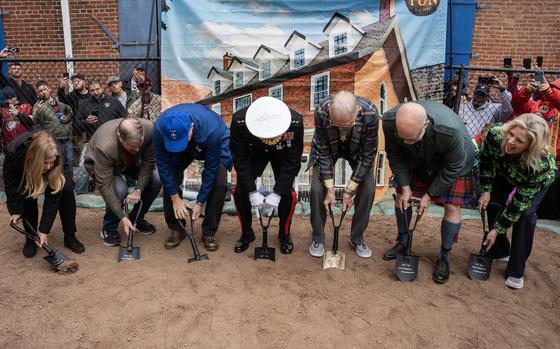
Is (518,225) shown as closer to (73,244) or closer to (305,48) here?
(305,48)

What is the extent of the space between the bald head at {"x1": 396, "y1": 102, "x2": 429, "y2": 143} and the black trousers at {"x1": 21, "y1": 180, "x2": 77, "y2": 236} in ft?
8.93

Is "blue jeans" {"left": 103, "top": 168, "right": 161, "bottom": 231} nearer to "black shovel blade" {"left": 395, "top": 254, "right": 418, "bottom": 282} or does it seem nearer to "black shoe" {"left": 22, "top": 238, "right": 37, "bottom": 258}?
"black shoe" {"left": 22, "top": 238, "right": 37, "bottom": 258}

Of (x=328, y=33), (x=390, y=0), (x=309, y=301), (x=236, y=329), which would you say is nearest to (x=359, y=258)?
(x=309, y=301)

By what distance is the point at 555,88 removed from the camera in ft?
14.2

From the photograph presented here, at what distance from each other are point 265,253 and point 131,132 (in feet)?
4.71

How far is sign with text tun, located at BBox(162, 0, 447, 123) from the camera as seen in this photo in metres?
4.91

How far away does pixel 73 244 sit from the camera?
3842mm

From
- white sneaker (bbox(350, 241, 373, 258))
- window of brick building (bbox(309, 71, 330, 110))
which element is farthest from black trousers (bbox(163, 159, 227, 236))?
window of brick building (bbox(309, 71, 330, 110))

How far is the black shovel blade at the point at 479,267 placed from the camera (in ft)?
11.6

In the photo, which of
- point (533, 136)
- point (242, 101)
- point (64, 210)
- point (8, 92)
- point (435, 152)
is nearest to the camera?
point (533, 136)

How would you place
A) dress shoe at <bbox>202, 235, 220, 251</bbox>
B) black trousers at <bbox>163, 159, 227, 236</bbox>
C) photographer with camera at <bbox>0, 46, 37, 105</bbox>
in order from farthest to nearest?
1. photographer with camera at <bbox>0, 46, 37, 105</bbox>
2. dress shoe at <bbox>202, 235, 220, 251</bbox>
3. black trousers at <bbox>163, 159, 227, 236</bbox>

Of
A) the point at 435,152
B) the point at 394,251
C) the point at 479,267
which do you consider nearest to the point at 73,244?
the point at 394,251

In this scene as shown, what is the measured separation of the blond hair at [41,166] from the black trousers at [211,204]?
2.75ft

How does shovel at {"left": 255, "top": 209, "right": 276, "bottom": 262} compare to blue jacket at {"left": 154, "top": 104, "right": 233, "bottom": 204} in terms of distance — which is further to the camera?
shovel at {"left": 255, "top": 209, "right": 276, "bottom": 262}
